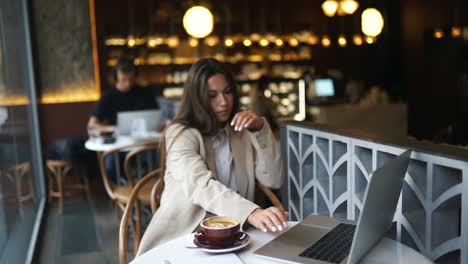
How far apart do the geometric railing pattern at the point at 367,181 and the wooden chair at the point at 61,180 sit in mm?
3559

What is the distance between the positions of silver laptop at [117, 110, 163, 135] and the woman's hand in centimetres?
293

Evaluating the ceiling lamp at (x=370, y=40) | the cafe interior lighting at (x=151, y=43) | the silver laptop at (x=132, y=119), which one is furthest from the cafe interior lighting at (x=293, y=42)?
the silver laptop at (x=132, y=119)

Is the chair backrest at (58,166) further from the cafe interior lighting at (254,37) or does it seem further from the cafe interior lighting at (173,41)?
the cafe interior lighting at (254,37)

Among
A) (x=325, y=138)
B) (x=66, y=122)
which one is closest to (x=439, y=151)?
(x=325, y=138)

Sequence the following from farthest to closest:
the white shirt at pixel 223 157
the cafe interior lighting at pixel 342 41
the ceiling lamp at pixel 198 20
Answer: the cafe interior lighting at pixel 342 41, the ceiling lamp at pixel 198 20, the white shirt at pixel 223 157

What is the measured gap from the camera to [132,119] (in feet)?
14.6

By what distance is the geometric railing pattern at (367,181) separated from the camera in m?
1.62

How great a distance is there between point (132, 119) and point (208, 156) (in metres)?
2.36

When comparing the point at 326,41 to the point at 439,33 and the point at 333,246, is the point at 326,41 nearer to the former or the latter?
the point at 439,33

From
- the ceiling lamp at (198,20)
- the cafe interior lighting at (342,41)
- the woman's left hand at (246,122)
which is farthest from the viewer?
the cafe interior lighting at (342,41)

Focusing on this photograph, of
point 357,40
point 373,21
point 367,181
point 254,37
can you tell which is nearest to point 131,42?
point 254,37

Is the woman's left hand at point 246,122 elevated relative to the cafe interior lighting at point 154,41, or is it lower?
lower

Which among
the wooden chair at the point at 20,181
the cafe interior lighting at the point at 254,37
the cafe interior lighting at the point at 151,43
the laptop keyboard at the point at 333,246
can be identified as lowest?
the wooden chair at the point at 20,181

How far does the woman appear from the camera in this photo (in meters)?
1.98
